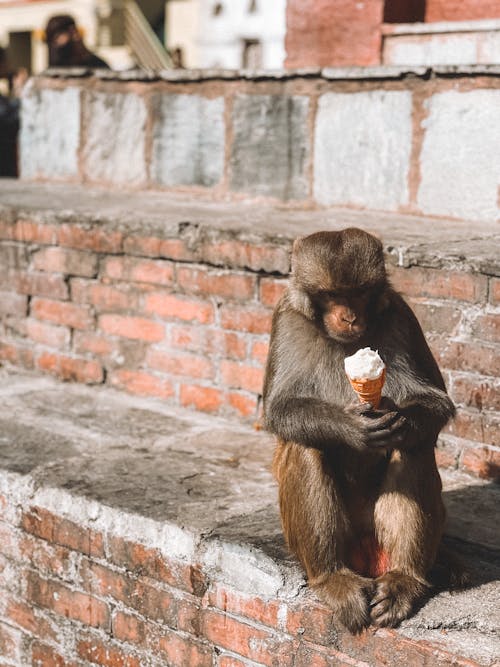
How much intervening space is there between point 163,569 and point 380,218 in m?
2.11

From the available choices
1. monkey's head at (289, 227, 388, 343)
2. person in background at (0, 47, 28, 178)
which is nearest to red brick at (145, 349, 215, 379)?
monkey's head at (289, 227, 388, 343)

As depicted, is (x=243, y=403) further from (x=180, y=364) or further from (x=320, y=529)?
(x=320, y=529)

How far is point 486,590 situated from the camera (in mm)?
2732

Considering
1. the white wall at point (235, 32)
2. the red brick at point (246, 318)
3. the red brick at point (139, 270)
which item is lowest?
the red brick at point (246, 318)

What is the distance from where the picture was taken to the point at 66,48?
7.20 m

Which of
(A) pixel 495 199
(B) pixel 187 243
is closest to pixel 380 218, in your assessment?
(A) pixel 495 199

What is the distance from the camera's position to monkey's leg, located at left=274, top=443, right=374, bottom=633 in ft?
8.72

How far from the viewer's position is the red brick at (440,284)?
11.3ft

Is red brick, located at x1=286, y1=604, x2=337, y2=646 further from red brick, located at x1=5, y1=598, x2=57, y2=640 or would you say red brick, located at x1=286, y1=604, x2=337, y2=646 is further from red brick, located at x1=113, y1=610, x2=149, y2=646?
red brick, located at x1=5, y1=598, x2=57, y2=640

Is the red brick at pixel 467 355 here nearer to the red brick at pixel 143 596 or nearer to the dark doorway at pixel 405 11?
the red brick at pixel 143 596

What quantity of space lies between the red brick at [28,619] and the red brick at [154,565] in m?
0.47

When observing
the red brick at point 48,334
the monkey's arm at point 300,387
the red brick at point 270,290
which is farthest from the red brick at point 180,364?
the monkey's arm at point 300,387

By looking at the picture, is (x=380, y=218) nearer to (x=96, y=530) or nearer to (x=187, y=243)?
(x=187, y=243)

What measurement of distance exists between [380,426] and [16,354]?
2.92 m
